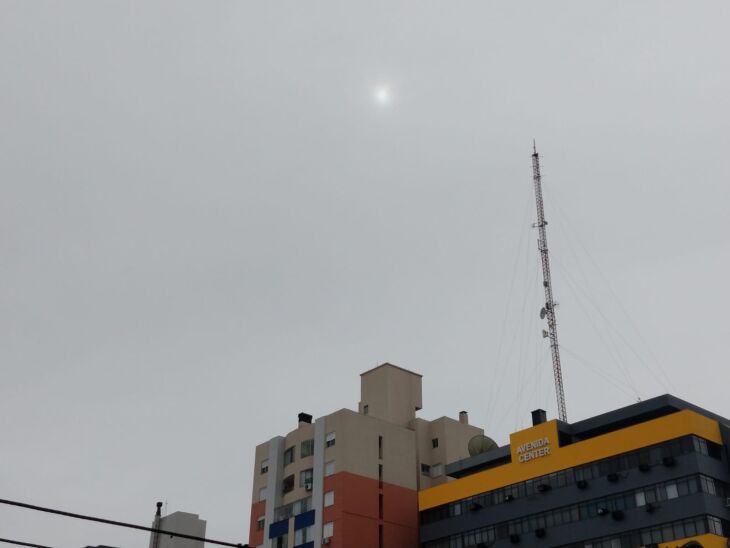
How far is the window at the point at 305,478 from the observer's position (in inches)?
3788

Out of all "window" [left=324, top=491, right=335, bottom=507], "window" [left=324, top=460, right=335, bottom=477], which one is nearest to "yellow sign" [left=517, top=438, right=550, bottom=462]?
"window" [left=324, top=491, right=335, bottom=507]

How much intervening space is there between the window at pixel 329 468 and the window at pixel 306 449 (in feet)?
11.8

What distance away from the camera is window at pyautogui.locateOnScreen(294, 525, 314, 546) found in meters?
92.8

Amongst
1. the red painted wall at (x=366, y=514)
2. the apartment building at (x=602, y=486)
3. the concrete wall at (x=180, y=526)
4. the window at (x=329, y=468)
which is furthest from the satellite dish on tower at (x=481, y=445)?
the concrete wall at (x=180, y=526)

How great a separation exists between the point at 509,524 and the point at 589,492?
10.1 metres

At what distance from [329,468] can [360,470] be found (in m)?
3.48

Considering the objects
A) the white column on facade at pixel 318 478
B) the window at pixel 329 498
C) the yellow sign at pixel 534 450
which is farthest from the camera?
the window at pixel 329 498

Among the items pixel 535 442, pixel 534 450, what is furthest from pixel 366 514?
pixel 535 442

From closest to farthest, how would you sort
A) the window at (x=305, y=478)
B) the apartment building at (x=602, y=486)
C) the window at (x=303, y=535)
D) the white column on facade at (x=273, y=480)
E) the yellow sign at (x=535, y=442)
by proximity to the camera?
1. the apartment building at (x=602, y=486)
2. the yellow sign at (x=535, y=442)
3. the window at (x=303, y=535)
4. the window at (x=305, y=478)
5. the white column on facade at (x=273, y=480)

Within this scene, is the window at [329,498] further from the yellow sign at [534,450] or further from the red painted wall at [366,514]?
the yellow sign at [534,450]

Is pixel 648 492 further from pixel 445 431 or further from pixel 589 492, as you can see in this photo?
pixel 445 431

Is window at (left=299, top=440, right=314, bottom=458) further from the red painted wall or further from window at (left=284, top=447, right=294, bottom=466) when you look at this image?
the red painted wall

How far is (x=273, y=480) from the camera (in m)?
101

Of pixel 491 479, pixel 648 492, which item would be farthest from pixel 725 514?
pixel 491 479
